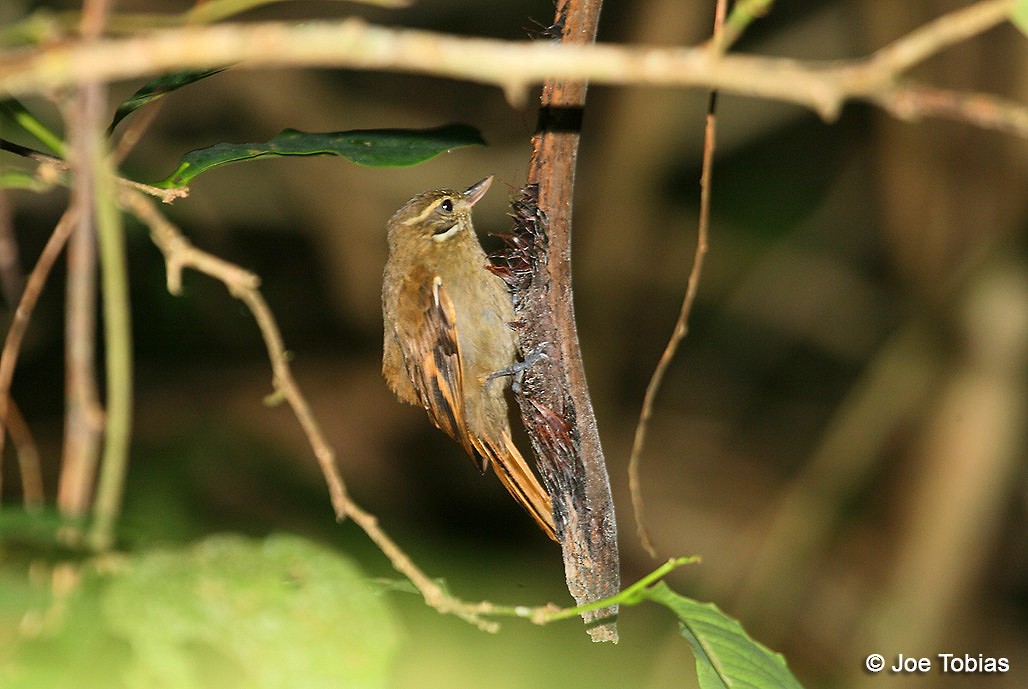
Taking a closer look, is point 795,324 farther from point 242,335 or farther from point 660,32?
point 242,335

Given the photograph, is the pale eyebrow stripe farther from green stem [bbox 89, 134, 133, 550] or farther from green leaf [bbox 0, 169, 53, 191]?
green stem [bbox 89, 134, 133, 550]

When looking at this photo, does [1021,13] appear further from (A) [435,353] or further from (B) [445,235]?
(B) [445,235]

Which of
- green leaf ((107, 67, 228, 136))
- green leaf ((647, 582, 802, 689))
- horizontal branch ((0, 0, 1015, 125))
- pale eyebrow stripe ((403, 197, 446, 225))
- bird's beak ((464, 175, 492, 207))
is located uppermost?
bird's beak ((464, 175, 492, 207))

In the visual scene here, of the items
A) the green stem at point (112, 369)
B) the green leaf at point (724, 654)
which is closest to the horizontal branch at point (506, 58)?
the green stem at point (112, 369)

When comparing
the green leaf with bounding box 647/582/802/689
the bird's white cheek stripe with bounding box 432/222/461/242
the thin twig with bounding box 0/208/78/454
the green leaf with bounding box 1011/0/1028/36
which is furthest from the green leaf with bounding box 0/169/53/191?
the bird's white cheek stripe with bounding box 432/222/461/242

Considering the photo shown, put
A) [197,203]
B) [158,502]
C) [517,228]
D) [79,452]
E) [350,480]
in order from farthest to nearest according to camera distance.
A: [350,480] → [197,203] → [158,502] → [517,228] → [79,452]

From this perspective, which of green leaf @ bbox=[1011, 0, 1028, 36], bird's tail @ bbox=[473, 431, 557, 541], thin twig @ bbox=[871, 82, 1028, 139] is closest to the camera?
thin twig @ bbox=[871, 82, 1028, 139]

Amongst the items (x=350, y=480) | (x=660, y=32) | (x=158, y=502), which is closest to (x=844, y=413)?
(x=660, y=32)

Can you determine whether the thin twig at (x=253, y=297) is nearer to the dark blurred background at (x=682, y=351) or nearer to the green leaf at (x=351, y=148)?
the green leaf at (x=351, y=148)
